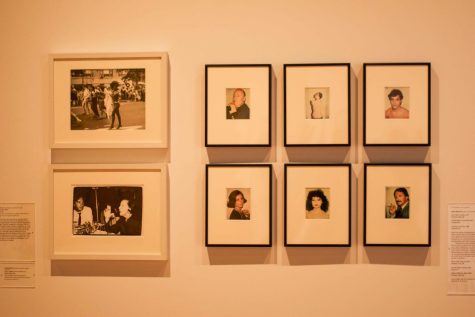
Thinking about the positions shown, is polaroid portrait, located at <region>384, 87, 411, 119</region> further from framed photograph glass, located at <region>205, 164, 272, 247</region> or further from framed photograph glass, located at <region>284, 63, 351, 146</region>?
framed photograph glass, located at <region>205, 164, 272, 247</region>

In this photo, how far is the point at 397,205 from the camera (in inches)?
52.9

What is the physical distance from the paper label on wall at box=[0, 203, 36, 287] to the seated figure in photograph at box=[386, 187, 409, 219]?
1.40m

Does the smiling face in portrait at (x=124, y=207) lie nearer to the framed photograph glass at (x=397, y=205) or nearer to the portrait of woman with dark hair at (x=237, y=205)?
the portrait of woman with dark hair at (x=237, y=205)

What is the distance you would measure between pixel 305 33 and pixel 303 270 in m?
0.92

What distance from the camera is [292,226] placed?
1354mm

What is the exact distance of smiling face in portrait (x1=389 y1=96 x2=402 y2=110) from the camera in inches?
52.9

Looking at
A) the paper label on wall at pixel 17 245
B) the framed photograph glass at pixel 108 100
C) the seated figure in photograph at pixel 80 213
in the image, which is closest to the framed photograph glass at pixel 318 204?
the framed photograph glass at pixel 108 100

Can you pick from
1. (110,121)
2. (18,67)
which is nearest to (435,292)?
(110,121)

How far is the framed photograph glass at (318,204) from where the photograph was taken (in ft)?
4.43

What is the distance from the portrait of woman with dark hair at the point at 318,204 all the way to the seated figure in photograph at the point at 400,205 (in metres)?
0.23

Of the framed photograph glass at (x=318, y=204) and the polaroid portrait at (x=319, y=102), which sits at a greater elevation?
the polaroid portrait at (x=319, y=102)

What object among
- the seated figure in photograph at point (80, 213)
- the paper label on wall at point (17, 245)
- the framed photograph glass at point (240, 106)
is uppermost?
the framed photograph glass at point (240, 106)

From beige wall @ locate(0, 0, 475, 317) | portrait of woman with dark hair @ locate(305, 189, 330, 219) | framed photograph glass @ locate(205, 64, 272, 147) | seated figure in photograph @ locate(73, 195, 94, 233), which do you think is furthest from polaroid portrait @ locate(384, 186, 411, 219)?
seated figure in photograph @ locate(73, 195, 94, 233)

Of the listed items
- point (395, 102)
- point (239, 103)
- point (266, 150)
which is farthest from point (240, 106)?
point (395, 102)
